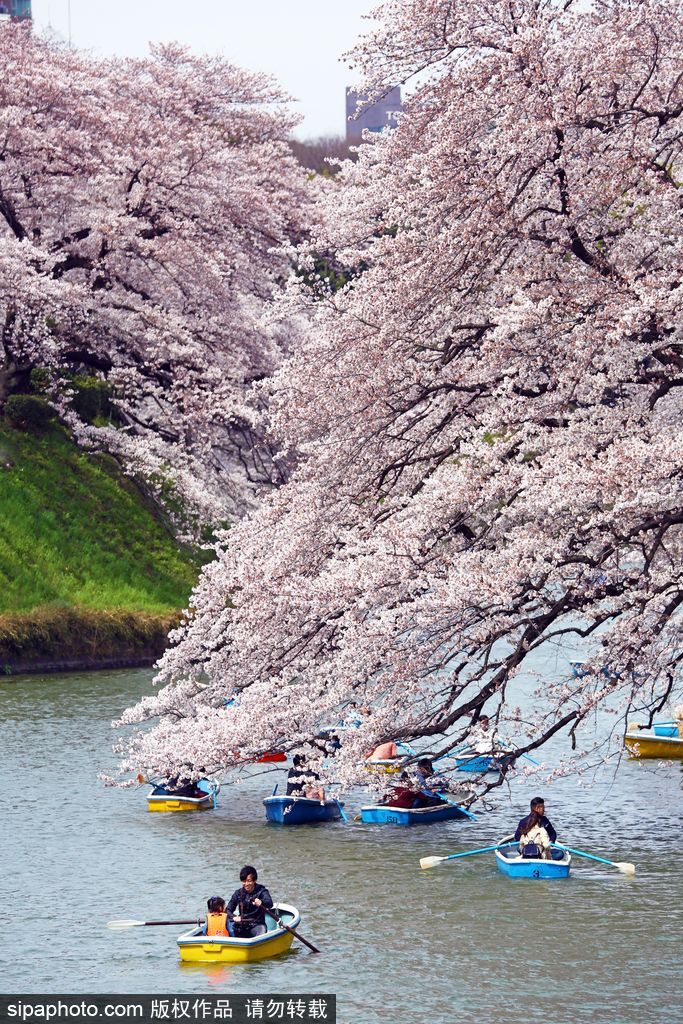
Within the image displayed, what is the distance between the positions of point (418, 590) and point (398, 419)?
3.63m

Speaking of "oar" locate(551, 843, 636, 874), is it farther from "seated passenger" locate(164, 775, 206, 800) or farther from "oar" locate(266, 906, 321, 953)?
"seated passenger" locate(164, 775, 206, 800)

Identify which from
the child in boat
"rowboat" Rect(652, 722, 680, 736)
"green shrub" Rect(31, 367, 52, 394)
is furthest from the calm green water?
"green shrub" Rect(31, 367, 52, 394)

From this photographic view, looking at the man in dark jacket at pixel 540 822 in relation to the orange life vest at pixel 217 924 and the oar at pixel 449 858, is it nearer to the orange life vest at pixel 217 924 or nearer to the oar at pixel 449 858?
the oar at pixel 449 858

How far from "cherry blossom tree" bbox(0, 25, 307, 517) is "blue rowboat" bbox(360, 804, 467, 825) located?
18.6 metres

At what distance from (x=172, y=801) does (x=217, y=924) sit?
9.34m

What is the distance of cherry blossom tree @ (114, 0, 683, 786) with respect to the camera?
18.7 meters

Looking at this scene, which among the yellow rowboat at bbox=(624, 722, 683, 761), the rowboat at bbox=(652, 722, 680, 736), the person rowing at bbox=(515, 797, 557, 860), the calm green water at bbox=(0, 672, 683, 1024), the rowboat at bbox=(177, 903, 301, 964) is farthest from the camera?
the rowboat at bbox=(652, 722, 680, 736)

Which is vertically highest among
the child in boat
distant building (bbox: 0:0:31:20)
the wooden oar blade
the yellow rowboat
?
distant building (bbox: 0:0:31:20)

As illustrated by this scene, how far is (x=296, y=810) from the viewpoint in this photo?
82.6ft

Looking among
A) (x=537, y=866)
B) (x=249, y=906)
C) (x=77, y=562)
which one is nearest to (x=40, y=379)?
(x=77, y=562)

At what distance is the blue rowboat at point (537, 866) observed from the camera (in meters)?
20.7

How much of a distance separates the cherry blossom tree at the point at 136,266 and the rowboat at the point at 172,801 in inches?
656

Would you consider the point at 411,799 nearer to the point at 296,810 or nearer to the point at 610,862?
the point at 296,810

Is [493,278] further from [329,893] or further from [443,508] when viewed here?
[329,893]
